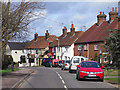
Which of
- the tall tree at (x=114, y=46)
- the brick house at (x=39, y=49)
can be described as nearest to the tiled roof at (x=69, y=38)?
the brick house at (x=39, y=49)

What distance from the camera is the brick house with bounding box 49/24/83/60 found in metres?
62.7

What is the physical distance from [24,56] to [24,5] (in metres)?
66.3

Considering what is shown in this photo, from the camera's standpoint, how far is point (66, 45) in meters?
64.2

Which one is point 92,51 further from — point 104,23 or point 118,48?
point 118,48

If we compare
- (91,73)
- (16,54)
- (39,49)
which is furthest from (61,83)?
(16,54)

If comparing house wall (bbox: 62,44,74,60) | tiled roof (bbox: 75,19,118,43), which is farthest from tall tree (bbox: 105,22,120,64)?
house wall (bbox: 62,44,74,60)

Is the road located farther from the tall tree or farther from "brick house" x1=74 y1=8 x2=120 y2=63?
"brick house" x1=74 y1=8 x2=120 y2=63

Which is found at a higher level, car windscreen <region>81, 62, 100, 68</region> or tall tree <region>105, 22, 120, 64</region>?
tall tree <region>105, 22, 120, 64</region>

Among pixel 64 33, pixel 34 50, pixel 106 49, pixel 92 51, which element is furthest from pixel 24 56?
pixel 106 49

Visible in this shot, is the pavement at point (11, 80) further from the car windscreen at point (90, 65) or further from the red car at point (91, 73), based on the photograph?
the car windscreen at point (90, 65)

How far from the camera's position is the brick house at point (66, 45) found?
62.7 metres

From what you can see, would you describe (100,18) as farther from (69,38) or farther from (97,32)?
(69,38)

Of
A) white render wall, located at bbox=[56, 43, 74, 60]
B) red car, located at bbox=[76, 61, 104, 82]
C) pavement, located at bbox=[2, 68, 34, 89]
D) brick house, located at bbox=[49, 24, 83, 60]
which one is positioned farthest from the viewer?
brick house, located at bbox=[49, 24, 83, 60]

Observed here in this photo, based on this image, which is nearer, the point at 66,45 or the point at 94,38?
the point at 94,38
